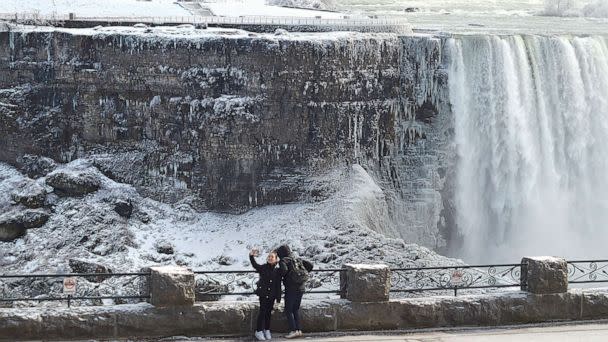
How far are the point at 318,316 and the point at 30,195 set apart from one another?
2278 cm

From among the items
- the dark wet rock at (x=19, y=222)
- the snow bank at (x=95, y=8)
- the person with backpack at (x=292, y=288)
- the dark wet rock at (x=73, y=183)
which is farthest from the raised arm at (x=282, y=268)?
the snow bank at (x=95, y=8)

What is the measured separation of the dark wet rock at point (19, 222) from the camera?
3953cm

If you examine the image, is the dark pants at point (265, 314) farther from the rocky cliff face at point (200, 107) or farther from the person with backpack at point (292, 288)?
the rocky cliff face at point (200, 107)

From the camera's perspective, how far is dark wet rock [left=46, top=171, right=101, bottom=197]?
40.7 m

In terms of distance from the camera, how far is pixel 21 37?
42188mm

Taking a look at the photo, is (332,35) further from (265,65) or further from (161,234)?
(161,234)

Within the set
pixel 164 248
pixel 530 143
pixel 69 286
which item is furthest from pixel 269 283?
pixel 530 143

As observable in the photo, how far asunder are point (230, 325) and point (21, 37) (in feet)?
82.4

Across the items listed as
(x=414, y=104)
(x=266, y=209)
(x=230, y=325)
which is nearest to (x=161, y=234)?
(x=266, y=209)

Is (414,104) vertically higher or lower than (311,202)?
higher

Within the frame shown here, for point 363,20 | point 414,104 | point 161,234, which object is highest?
point 363,20

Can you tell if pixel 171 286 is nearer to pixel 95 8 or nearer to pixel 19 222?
pixel 19 222

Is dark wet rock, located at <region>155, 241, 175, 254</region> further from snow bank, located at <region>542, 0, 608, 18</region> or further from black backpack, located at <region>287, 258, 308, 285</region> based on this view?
snow bank, located at <region>542, 0, 608, 18</region>

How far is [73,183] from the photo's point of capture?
4084 centimetres
